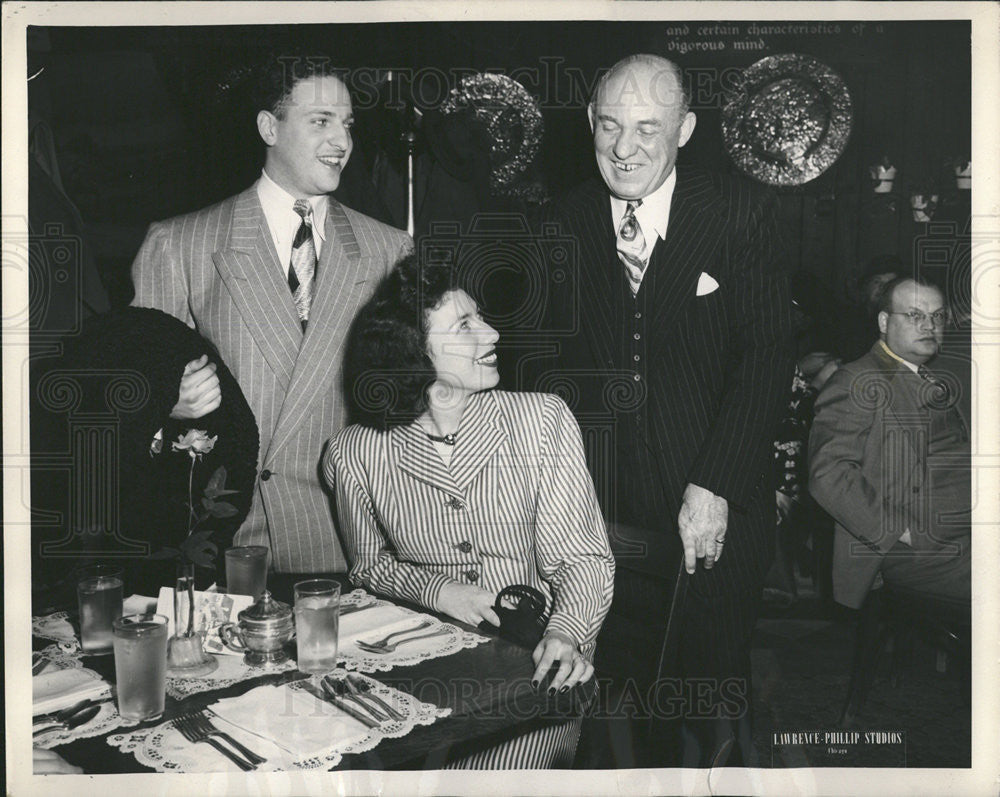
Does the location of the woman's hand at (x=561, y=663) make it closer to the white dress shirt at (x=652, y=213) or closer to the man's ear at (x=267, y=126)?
the white dress shirt at (x=652, y=213)

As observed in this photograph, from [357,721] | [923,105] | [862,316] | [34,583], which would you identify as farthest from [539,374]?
[34,583]

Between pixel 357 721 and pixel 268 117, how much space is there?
132 centimetres

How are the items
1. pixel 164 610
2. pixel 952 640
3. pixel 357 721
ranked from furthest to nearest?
pixel 952 640 < pixel 164 610 < pixel 357 721

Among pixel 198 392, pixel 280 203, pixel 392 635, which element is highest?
pixel 280 203

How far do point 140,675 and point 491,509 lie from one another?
779mm

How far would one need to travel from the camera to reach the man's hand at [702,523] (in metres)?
2.00

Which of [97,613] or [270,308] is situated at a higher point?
[270,308]

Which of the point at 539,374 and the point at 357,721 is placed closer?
the point at 357,721

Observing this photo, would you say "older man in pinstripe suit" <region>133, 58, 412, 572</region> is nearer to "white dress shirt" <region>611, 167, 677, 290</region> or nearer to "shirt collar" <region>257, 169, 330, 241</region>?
"shirt collar" <region>257, 169, 330, 241</region>

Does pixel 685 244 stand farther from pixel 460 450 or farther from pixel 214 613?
pixel 214 613

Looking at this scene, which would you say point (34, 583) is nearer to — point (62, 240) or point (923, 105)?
point (62, 240)

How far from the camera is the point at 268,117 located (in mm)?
1991

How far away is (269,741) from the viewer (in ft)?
4.55

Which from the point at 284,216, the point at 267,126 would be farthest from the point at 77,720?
the point at 267,126
